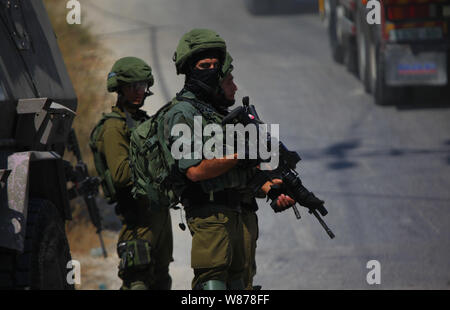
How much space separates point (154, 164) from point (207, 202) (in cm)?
45

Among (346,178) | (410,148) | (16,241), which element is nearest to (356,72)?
(410,148)

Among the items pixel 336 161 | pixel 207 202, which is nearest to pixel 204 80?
pixel 207 202

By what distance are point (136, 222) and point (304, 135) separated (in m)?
7.00

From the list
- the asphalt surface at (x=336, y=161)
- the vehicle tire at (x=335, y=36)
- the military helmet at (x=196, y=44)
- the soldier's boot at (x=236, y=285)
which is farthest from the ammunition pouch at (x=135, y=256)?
the vehicle tire at (x=335, y=36)

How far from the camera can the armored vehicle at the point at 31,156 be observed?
4.86 m

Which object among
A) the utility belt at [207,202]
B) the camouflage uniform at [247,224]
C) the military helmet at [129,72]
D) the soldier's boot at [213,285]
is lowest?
the soldier's boot at [213,285]

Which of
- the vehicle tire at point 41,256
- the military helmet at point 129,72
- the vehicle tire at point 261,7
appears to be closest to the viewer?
the vehicle tire at point 41,256

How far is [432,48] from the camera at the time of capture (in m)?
13.9

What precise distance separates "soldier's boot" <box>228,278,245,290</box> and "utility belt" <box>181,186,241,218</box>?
19.1 inches

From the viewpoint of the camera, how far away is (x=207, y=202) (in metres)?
5.72

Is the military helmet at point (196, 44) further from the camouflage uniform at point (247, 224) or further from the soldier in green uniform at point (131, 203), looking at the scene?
the soldier in green uniform at point (131, 203)

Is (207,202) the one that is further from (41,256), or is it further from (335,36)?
(335,36)

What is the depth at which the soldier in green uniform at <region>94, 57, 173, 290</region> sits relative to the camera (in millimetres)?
6641

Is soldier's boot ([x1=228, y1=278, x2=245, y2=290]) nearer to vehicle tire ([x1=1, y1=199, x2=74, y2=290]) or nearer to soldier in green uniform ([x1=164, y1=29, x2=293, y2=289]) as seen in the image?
soldier in green uniform ([x1=164, y1=29, x2=293, y2=289])
